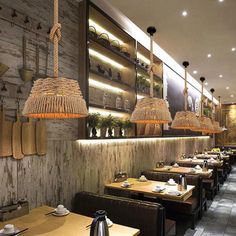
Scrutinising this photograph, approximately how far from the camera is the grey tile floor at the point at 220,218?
4.07 metres

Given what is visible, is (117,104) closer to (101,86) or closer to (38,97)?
(101,86)

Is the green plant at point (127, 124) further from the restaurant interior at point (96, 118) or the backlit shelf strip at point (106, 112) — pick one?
the backlit shelf strip at point (106, 112)

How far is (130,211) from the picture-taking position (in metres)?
2.66

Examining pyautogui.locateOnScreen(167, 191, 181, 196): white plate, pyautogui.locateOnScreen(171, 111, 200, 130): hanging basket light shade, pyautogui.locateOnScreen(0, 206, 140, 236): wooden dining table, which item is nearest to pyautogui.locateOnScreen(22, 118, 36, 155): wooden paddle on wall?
pyautogui.locateOnScreen(0, 206, 140, 236): wooden dining table

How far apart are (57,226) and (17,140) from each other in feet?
2.94

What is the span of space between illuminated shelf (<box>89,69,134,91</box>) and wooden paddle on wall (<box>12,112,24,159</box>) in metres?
1.34

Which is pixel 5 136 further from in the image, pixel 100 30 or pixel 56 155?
pixel 100 30

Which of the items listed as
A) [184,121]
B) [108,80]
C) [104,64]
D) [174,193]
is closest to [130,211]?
[174,193]

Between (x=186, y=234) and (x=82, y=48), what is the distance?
10.6ft

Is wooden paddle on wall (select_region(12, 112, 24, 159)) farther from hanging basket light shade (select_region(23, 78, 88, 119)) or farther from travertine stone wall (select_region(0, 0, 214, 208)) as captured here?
hanging basket light shade (select_region(23, 78, 88, 119))

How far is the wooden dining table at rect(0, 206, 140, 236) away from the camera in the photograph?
199 centimetres

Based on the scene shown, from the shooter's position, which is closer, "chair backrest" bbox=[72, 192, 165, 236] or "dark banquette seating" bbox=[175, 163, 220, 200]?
Result: "chair backrest" bbox=[72, 192, 165, 236]

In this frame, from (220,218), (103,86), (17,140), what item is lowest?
(220,218)

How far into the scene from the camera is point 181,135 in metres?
7.64
